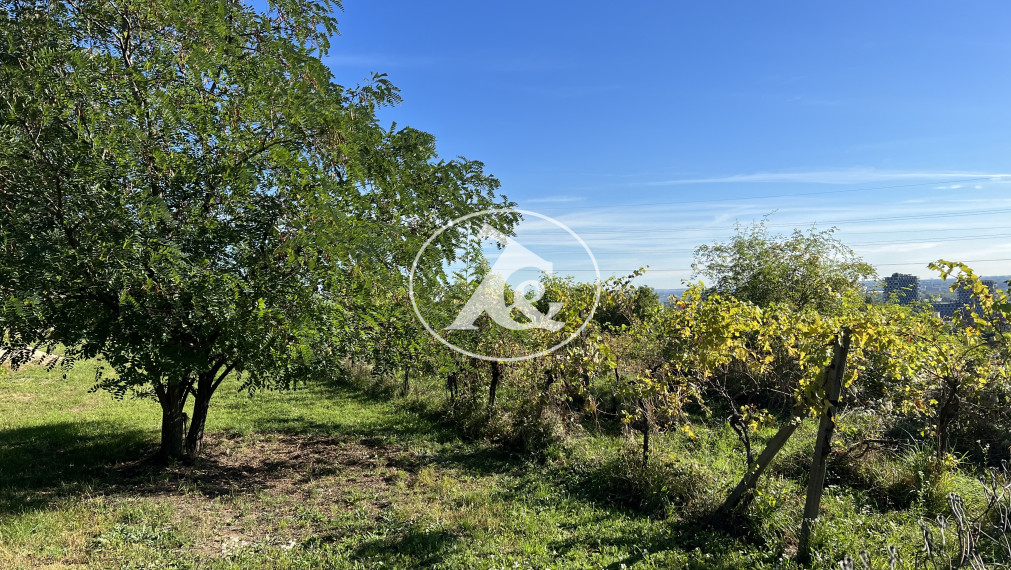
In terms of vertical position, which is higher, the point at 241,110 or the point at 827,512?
the point at 241,110

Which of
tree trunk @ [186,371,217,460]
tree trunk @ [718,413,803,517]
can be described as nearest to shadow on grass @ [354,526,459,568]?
tree trunk @ [718,413,803,517]

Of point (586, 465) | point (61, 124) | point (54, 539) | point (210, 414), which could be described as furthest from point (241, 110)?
point (210, 414)

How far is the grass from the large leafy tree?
1701 millimetres

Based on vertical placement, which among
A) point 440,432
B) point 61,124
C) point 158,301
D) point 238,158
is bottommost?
point 440,432

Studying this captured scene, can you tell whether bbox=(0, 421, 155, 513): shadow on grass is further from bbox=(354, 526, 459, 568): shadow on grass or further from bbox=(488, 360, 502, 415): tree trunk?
bbox=(488, 360, 502, 415): tree trunk

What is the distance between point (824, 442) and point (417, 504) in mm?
4449

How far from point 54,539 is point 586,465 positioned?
5.96 meters

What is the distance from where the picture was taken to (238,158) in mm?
4230

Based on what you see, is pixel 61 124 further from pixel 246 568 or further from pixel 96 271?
pixel 246 568

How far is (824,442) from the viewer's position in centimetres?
427

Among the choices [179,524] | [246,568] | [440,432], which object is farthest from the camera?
[440,432]

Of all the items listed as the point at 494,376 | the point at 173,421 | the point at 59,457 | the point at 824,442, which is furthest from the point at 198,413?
the point at 824,442

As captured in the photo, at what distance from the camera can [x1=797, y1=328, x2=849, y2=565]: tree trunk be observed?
13.6 ft

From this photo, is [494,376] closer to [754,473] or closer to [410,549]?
[410,549]
